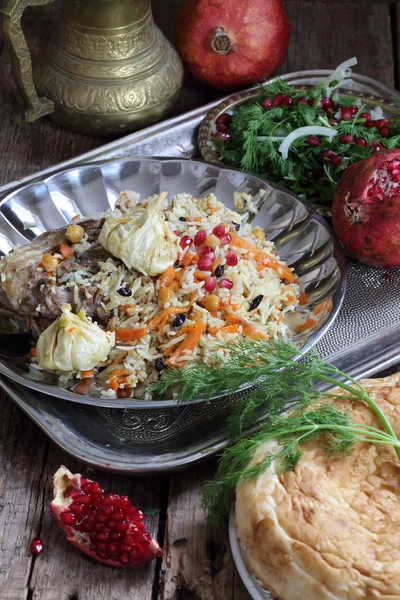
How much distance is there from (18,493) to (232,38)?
2592 mm

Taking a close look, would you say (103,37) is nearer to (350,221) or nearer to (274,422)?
(350,221)

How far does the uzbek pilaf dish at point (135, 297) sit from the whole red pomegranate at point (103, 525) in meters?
0.38

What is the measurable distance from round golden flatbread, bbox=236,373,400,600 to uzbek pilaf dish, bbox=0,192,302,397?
0.59 m

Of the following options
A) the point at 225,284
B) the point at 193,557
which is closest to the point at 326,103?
the point at 225,284

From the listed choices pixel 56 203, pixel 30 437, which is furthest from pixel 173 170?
pixel 30 437

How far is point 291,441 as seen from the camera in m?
2.34

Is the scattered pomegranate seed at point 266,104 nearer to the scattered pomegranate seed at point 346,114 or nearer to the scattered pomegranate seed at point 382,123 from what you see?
the scattered pomegranate seed at point 346,114

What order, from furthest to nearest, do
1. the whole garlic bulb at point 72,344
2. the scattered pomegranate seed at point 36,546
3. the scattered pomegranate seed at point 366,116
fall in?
the scattered pomegranate seed at point 366,116, the whole garlic bulb at point 72,344, the scattered pomegranate seed at point 36,546

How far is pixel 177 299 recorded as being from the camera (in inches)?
112

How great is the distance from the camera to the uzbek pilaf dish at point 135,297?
2760 millimetres

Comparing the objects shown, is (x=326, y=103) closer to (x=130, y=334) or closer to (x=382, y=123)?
(x=382, y=123)

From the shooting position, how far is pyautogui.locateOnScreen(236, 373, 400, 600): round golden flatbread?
2088 millimetres

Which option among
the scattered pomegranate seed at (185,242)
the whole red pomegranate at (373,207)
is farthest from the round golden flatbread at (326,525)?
the whole red pomegranate at (373,207)

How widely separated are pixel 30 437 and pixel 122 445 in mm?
379
